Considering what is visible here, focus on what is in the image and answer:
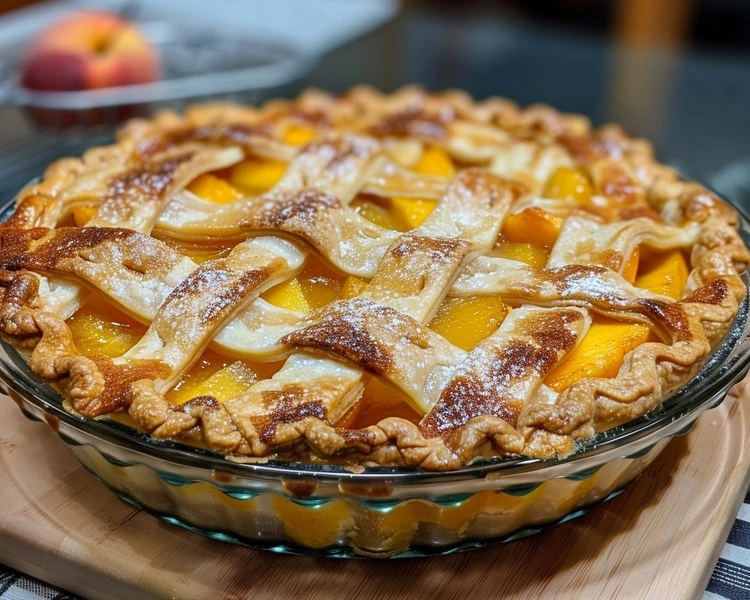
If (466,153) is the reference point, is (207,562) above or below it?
below

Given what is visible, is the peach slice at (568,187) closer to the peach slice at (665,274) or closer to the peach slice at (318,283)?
the peach slice at (665,274)

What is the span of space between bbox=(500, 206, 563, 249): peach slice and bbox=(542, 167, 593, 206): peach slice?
149 millimetres

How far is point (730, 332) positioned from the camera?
3.53 ft

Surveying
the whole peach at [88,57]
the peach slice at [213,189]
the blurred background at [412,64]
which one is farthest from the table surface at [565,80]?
the peach slice at [213,189]

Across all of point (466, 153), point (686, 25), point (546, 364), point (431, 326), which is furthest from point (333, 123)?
point (686, 25)

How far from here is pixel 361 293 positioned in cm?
108

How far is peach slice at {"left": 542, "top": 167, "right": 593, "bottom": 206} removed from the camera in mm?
1415

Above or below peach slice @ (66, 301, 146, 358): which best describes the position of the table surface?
below

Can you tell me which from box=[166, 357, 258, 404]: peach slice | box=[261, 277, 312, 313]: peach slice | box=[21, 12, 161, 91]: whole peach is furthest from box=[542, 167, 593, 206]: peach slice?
box=[21, 12, 161, 91]: whole peach

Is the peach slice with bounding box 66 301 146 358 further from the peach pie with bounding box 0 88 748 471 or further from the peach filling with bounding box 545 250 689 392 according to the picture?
the peach filling with bounding box 545 250 689 392

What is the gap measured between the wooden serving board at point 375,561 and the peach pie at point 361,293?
0.16m

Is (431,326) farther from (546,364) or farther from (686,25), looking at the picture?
(686,25)

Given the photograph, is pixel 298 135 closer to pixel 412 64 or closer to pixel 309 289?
pixel 309 289

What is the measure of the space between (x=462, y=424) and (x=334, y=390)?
0.14 m
